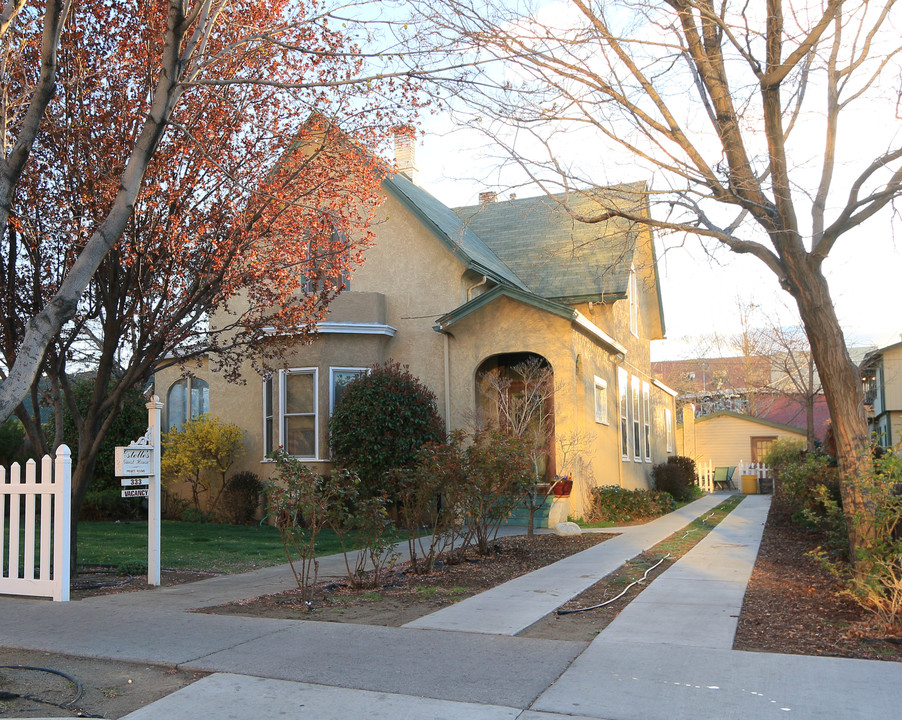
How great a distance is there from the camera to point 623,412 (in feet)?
67.6

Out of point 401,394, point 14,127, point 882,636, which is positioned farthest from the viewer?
point 401,394

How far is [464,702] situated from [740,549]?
7649 millimetres

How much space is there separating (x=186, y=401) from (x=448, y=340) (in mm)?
7026

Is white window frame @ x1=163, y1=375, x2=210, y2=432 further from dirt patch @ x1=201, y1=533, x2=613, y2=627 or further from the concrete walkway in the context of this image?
the concrete walkway

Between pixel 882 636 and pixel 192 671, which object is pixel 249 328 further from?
pixel 882 636

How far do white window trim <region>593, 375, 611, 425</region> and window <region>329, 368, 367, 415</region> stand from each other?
5031 millimetres

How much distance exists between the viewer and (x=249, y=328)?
33.9ft

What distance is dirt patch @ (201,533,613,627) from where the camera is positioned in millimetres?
7023

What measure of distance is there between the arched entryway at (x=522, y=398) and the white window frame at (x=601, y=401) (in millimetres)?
1547

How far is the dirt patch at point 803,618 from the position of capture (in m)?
5.59

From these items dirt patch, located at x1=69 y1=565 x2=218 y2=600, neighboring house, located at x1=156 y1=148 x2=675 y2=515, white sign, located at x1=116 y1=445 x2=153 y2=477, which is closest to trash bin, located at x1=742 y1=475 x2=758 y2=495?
neighboring house, located at x1=156 y1=148 x2=675 y2=515

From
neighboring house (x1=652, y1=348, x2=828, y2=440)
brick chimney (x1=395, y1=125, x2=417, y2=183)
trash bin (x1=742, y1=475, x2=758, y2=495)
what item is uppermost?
brick chimney (x1=395, y1=125, x2=417, y2=183)

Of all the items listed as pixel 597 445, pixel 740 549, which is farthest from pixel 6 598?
pixel 597 445

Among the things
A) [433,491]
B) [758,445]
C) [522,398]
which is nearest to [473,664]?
[433,491]
